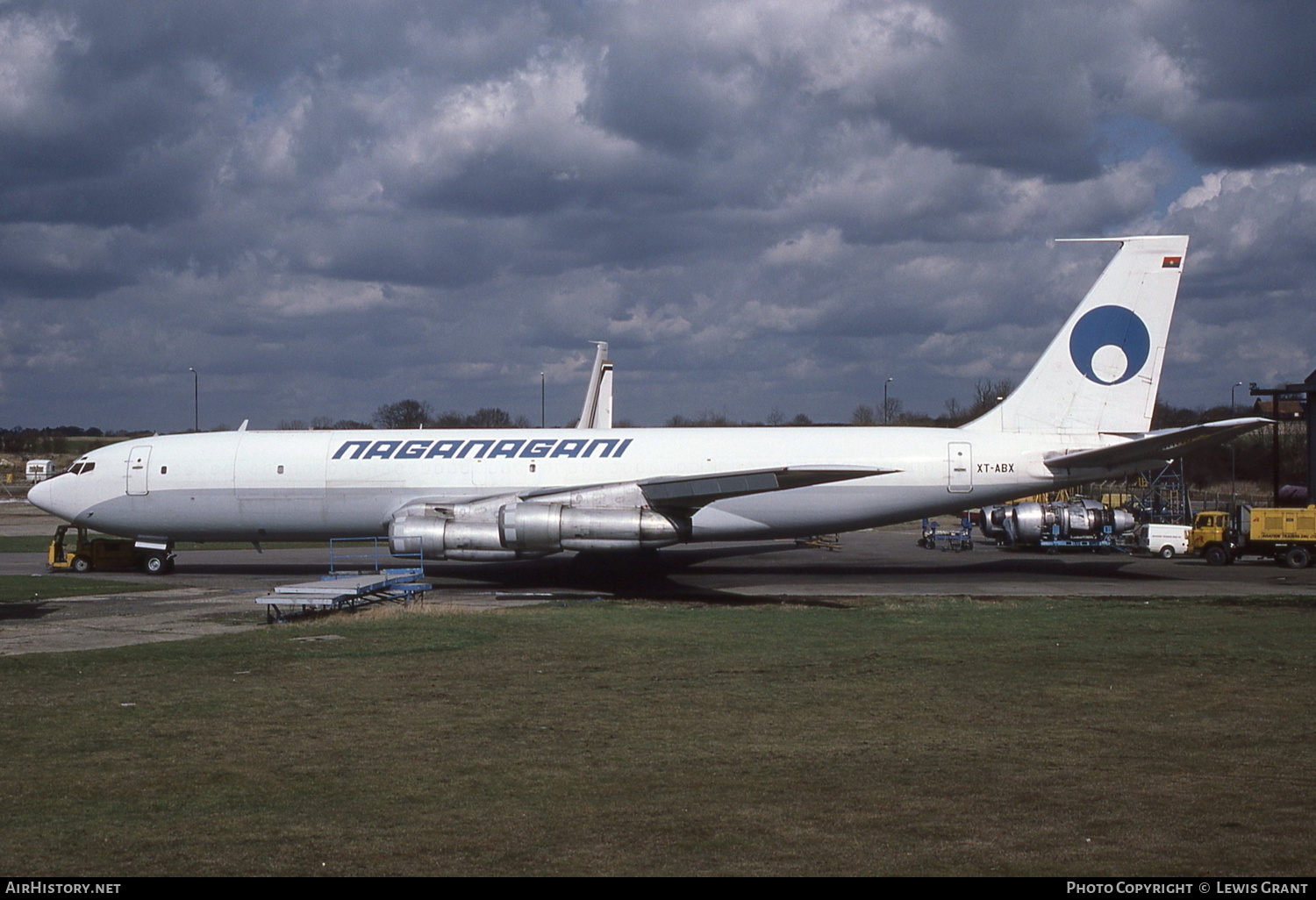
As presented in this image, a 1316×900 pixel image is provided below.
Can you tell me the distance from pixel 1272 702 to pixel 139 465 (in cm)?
2834

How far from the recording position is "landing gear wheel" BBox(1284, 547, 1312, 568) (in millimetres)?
32216

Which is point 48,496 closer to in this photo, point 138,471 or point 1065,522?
point 138,471

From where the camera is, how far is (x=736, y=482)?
2394 centimetres

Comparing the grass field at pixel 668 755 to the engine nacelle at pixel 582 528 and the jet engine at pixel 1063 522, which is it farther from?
the jet engine at pixel 1063 522

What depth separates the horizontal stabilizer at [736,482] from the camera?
932 inches

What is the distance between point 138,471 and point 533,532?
12907 millimetres

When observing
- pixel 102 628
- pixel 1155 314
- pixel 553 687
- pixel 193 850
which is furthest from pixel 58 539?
pixel 1155 314

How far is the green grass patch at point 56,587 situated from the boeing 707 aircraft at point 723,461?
2123 mm

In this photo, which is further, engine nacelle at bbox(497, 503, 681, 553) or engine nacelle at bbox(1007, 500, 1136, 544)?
engine nacelle at bbox(1007, 500, 1136, 544)

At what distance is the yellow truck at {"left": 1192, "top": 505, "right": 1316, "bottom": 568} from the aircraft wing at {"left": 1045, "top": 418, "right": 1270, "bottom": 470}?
6.89m

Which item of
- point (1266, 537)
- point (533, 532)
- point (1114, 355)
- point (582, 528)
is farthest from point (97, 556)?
point (1266, 537)

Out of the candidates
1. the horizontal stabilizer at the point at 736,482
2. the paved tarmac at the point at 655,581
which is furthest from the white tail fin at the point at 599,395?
the horizontal stabilizer at the point at 736,482

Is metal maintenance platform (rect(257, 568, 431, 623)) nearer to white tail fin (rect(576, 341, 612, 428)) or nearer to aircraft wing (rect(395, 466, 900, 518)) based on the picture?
aircraft wing (rect(395, 466, 900, 518))

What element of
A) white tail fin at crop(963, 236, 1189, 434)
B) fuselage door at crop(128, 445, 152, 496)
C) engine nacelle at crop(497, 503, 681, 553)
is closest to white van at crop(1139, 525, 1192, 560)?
white tail fin at crop(963, 236, 1189, 434)
